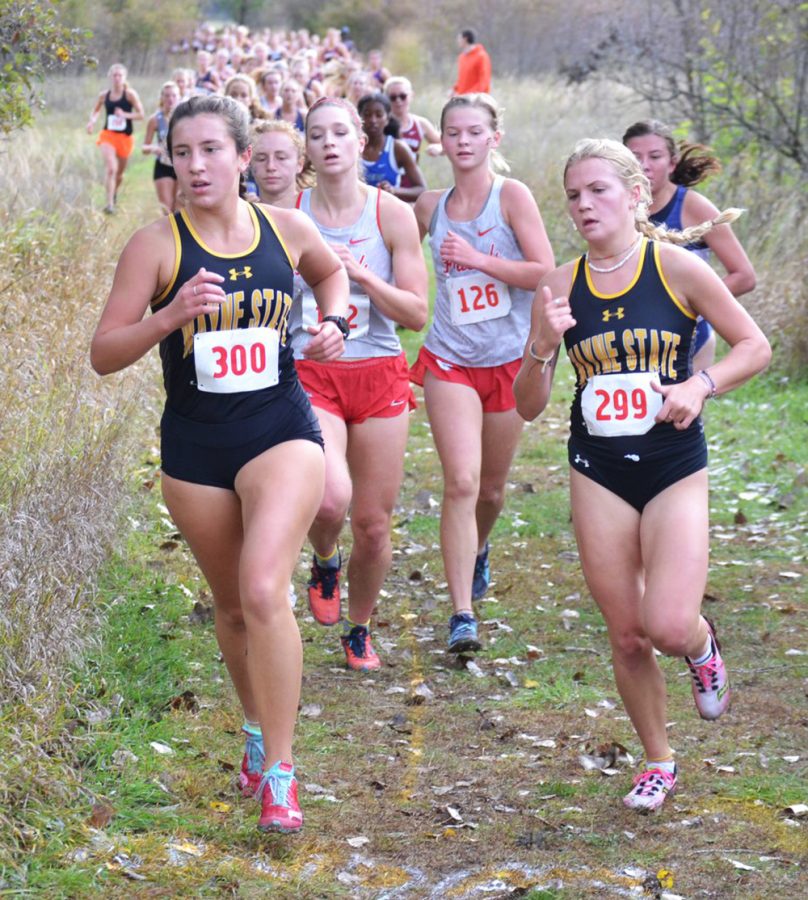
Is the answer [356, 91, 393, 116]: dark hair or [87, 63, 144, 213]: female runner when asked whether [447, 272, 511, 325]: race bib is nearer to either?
[356, 91, 393, 116]: dark hair

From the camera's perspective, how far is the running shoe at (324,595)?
6180 millimetres

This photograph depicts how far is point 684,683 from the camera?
5867mm

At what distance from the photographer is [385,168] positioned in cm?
1016

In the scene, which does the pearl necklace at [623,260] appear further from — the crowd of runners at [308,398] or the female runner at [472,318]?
the female runner at [472,318]

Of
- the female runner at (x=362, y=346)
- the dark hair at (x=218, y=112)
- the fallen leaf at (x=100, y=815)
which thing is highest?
the dark hair at (x=218, y=112)

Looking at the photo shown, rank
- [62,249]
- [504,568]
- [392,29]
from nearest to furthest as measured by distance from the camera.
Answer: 1. [504,568]
2. [62,249]
3. [392,29]

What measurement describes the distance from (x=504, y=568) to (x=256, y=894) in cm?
388

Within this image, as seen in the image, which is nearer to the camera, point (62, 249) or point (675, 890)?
point (675, 890)

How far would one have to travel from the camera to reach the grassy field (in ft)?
13.4

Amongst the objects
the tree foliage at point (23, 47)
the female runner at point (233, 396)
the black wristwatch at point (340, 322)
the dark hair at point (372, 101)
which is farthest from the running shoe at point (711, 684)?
the dark hair at point (372, 101)

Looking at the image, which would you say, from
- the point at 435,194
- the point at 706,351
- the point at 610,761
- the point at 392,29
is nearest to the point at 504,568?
the point at 706,351

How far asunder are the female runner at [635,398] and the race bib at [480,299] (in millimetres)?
1708

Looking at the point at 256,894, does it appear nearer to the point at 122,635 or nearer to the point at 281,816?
the point at 281,816

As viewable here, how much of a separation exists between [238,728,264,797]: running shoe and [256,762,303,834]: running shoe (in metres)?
0.42
